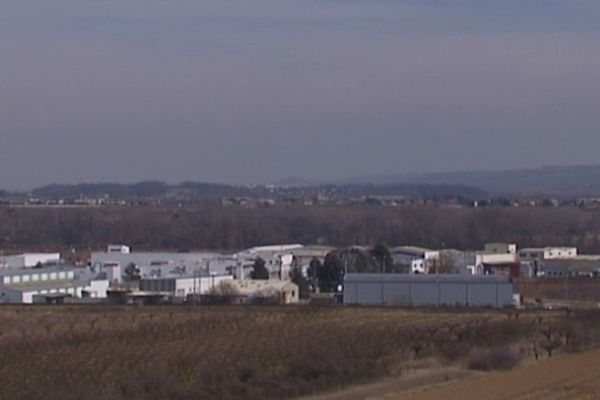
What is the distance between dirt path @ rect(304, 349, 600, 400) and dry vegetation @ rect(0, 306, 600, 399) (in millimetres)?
967

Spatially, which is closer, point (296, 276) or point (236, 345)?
point (236, 345)

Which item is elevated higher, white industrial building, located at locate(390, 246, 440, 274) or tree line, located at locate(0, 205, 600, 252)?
tree line, located at locate(0, 205, 600, 252)

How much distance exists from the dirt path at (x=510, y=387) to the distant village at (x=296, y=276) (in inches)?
1053

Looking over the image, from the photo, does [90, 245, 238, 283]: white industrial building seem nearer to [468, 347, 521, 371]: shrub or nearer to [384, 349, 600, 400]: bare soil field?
[468, 347, 521, 371]: shrub

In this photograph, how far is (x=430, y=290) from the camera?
60.0m

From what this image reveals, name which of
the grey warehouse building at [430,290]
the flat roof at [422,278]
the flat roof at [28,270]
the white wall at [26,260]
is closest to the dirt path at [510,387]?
the grey warehouse building at [430,290]

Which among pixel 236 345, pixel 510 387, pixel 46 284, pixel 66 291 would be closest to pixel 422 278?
pixel 66 291

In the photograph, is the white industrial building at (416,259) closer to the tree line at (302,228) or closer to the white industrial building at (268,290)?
the white industrial building at (268,290)

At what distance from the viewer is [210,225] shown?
133 metres

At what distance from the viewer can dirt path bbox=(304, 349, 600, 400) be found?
971 inches

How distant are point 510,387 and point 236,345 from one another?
8349mm

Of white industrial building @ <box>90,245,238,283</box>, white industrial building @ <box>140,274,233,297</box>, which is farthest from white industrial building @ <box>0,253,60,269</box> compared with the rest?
white industrial building @ <box>140,274,233,297</box>

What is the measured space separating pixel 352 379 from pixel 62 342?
717 centimetres

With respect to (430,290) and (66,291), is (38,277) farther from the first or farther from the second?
→ (430,290)
